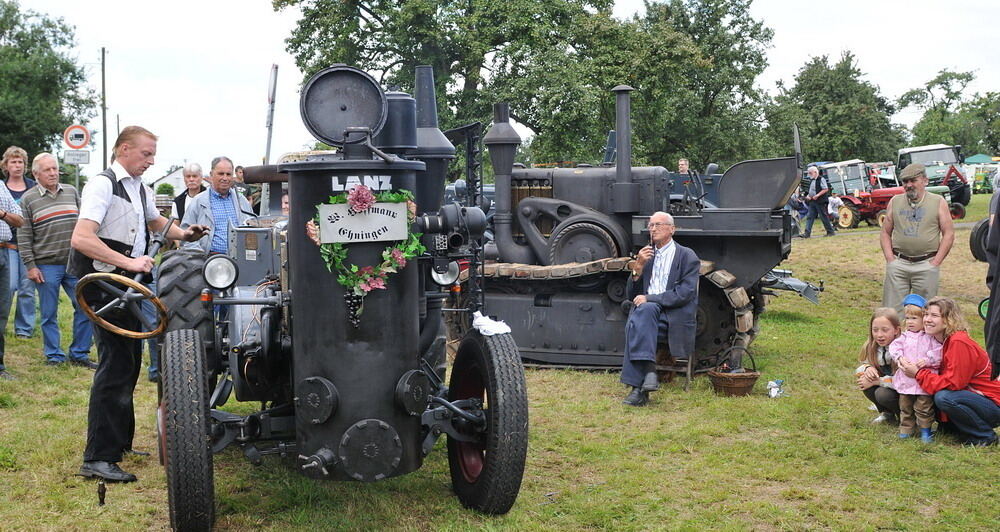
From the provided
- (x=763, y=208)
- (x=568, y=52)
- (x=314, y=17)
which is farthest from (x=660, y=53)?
(x=763, y=208)

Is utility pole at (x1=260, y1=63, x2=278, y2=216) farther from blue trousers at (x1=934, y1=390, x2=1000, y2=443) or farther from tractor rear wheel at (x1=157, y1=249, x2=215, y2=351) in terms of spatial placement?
blue trousers at (x1=934, y1=390, x2=1000, y2=443)

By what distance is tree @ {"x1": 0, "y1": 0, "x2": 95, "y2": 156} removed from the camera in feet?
105

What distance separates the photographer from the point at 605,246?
29.8 feet

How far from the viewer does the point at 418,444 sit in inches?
173

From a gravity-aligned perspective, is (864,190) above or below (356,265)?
above

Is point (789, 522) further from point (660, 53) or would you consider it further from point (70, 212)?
point (660, 53)

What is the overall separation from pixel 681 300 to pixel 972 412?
2.35m

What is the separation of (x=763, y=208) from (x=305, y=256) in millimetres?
5373

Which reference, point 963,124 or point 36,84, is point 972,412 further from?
point 963,124

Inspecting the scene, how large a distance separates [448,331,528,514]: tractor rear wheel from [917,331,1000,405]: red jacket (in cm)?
294

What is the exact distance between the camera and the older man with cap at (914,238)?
7.64 meters

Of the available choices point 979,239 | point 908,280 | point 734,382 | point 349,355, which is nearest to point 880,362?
point 734,382

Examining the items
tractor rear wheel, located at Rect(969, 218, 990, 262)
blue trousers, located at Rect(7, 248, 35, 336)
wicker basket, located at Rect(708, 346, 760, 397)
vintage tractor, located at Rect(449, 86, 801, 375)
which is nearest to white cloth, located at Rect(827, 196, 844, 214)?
tractor rear wheel, located at Rect(969, 218, 990, 262)

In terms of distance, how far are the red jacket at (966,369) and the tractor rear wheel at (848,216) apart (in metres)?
18.9
